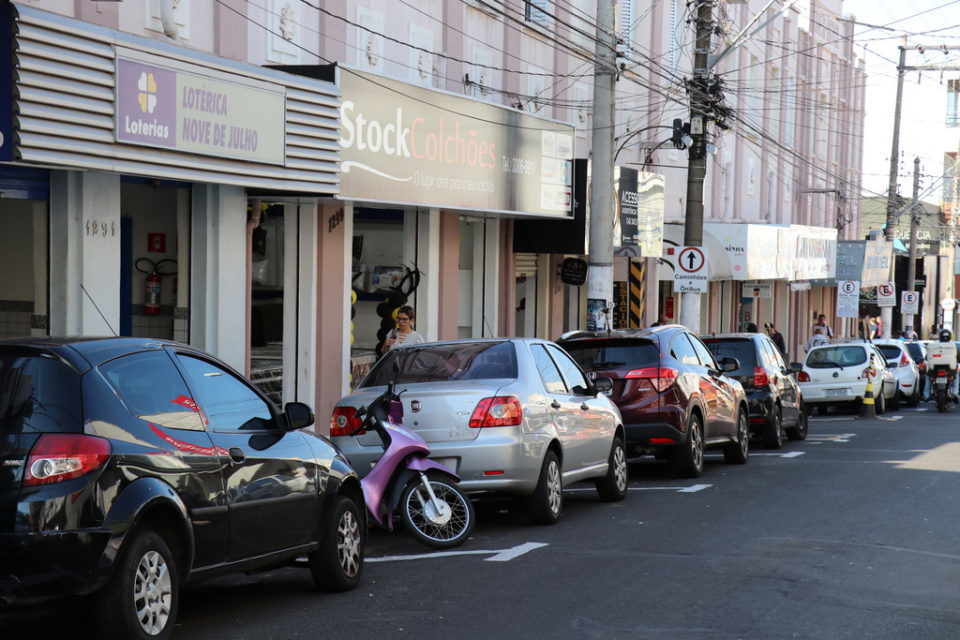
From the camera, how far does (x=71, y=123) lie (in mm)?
11688

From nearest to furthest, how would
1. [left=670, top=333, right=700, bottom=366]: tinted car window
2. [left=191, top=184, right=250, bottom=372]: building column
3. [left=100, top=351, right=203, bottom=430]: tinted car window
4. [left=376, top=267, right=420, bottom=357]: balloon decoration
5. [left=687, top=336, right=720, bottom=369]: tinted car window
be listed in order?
[left=100, top=351, right=203, bottom=430]: tinted car window < [left=670, top=333, right=700, bottom=366]: tinted car window < [left=191, top=184, right=250, bottom=372]: building column < [left=687, top=336, right=720, bottom=369]: tinted car window < [left=376, top=267, right=420, bottom=357]: balloon decoration

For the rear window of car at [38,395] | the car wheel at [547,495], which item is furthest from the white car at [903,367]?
the rear window of car at [38,395]

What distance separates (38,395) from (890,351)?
29957 mm

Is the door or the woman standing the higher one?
the woman standing

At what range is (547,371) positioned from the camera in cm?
1181

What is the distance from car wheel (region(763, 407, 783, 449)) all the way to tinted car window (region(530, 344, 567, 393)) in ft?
27.5

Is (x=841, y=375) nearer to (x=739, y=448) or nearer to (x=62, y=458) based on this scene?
(x=739, y=448)

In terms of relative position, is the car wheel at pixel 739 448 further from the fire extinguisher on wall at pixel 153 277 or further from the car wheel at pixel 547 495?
the fire extinguisher on wall at pixel 153 277

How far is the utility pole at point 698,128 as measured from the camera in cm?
2342

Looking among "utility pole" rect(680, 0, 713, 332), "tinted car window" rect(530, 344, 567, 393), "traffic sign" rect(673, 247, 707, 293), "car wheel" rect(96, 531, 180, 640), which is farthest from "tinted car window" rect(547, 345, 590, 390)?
"utility pole" rect(680, 0, 713, 332)

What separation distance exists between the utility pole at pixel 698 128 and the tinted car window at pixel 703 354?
23.4 ft

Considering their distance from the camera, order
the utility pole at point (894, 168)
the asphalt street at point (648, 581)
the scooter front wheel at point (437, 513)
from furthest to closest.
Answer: the utility pole at point (894, 168) → the scooter front wheel at point (437, 513) → the asphalt street at point (648, 581)

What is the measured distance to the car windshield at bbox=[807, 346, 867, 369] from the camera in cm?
2881

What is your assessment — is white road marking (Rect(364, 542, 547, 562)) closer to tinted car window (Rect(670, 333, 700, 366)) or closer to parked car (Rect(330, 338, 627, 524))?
parked car (Rect(330, 338, 627, 524))
